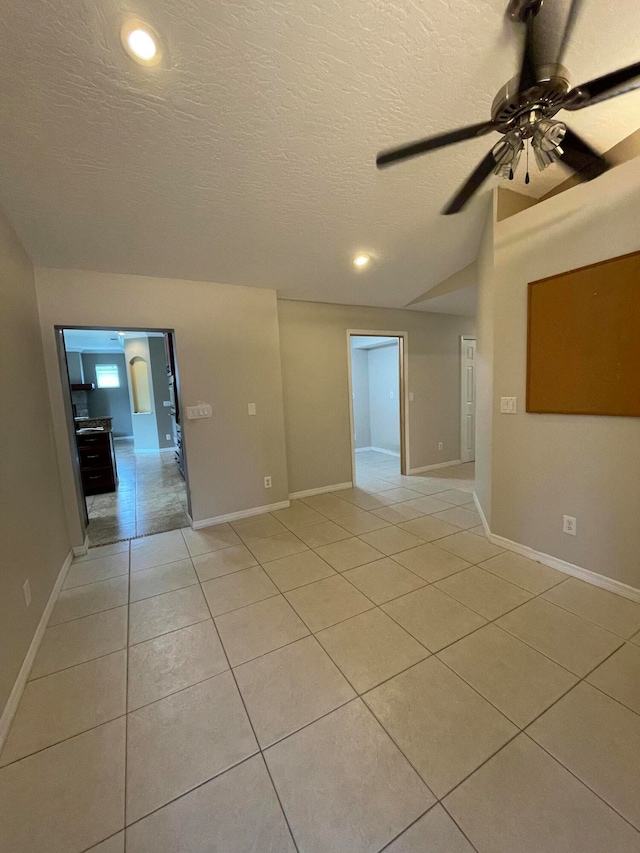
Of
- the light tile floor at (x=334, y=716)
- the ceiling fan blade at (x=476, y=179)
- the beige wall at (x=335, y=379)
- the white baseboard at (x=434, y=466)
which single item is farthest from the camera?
the white baseboard at (x=434, y=466)

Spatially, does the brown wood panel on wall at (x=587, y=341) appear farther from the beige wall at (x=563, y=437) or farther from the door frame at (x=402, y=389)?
the door frame at (x=402, y=389)

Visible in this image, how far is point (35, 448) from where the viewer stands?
2.15 m

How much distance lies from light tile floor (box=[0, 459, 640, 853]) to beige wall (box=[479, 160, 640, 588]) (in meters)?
0.28

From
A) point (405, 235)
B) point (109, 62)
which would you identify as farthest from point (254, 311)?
point (109, 62)

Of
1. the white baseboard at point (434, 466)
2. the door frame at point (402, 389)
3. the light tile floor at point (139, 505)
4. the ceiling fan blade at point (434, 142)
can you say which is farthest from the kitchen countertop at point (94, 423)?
the ceiling fan blade at point (434, 142)

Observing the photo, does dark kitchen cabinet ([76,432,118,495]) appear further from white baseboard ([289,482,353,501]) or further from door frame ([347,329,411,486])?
door frame ([347,329,411,486])

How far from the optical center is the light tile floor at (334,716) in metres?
0.99

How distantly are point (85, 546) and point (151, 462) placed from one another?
397 centimetres

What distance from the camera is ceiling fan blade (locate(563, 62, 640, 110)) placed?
108 centimetres

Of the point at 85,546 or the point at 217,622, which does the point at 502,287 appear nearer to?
the point at 217,622

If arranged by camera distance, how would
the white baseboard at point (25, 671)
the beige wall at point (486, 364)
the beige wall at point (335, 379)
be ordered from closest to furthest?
the white baseboard at point (25, 671) → the beige wall at point (486, 364) → the beige wall at point (335, 379)

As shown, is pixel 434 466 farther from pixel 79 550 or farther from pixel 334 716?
pixel 79 550

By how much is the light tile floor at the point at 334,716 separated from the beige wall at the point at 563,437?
0.91 ft

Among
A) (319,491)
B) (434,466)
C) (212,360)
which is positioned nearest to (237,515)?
(319,491)
